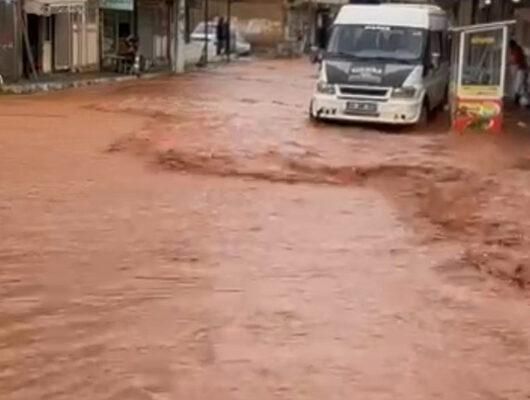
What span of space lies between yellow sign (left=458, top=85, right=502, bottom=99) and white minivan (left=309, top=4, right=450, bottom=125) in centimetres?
88

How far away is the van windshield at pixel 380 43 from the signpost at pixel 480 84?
0.87 metres

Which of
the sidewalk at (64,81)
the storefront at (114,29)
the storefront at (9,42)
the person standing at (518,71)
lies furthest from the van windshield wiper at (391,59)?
the storefront at (114,29)

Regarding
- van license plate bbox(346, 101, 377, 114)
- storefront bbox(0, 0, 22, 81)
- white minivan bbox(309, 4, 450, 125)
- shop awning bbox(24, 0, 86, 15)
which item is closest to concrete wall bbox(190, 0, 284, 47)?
shop awning bbox(24, 0, 86, 15)

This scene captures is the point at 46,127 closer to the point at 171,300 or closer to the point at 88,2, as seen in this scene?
the point at 171,300

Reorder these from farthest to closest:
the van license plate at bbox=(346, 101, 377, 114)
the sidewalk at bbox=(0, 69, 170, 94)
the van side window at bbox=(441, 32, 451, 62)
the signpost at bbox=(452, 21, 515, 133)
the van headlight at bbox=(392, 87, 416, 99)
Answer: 1. the sidewalk at bbox=(0, 69, 170, 94)
2. the van side window at bbox=(441, 32, 451, 62)
3. the van license plate at bbox=(346, 101, 377, 114)
4. the van headlight at bbox=(392, 87, 416, 99)
5. the signpost at bbox=(452, 21, 515, 133)

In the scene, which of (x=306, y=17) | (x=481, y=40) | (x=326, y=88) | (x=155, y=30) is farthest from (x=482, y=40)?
(x=306, y=17)

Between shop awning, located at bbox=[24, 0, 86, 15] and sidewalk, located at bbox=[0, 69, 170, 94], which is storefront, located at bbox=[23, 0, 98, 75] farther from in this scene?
sidewalk, located at bbox=[0, 69, 170, 94]

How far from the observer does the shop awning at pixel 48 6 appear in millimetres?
31156

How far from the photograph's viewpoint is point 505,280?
9.98m

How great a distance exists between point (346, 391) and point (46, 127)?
47.7ft

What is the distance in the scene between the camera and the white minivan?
71.4 ft

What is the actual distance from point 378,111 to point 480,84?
195cm

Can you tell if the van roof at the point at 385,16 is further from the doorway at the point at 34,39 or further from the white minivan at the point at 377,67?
the doorway at the point at 34,39

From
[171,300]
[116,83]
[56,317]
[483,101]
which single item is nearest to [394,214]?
[171,300]
